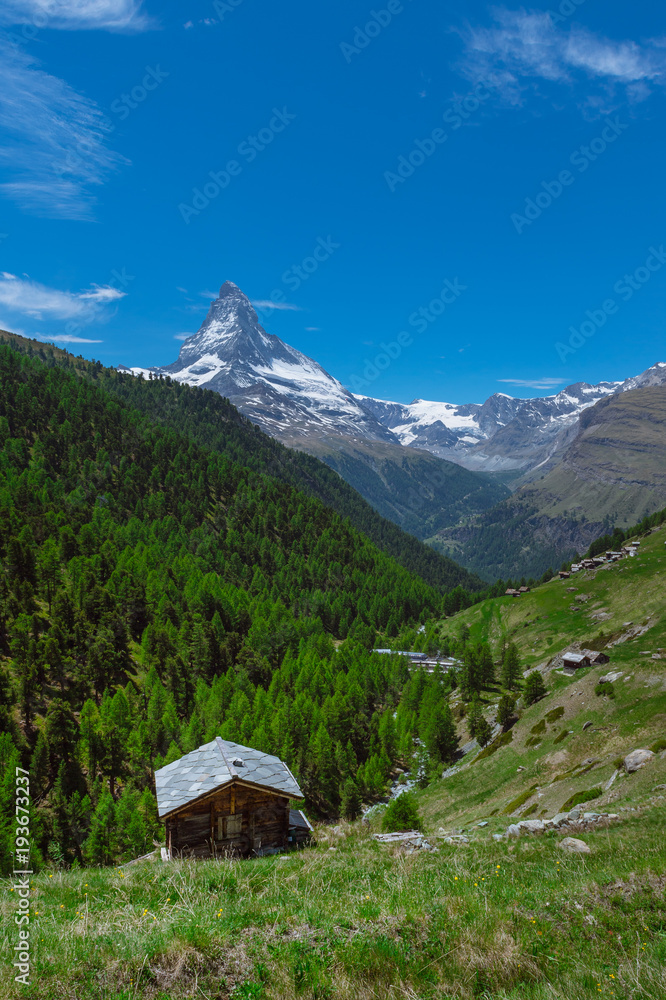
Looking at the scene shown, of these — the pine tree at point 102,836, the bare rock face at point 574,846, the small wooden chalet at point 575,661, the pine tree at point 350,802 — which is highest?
the small wooden chalet at point 575,661

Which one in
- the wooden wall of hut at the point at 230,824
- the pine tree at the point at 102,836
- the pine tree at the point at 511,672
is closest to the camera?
the wooden wall of hut at the point at 230,824

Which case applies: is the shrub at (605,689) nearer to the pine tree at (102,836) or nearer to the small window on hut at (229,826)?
the small window on hut at (229,826)

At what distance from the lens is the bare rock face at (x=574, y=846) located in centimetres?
1653

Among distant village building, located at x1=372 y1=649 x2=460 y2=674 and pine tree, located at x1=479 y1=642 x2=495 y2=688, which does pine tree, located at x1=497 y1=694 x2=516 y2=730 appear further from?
distant village building, located at x1=372 y1=649 x2=460 y2=674

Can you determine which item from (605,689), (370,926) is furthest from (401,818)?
(605,689)

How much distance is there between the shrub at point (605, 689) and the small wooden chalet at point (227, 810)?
41.9m

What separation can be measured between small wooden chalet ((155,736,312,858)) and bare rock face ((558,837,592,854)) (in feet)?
46.5

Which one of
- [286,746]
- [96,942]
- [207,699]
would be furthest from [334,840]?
[207,699]

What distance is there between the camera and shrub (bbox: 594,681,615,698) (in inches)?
2136

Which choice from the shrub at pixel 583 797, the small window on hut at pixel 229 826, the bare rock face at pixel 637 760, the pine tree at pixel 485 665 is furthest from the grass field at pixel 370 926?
the pine tree at pixel 485 665

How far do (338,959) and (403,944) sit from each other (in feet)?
4.50

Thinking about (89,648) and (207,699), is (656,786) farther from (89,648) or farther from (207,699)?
(89,648)

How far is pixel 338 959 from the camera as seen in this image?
8.95 m

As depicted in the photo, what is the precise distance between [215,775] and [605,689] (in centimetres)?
4772
